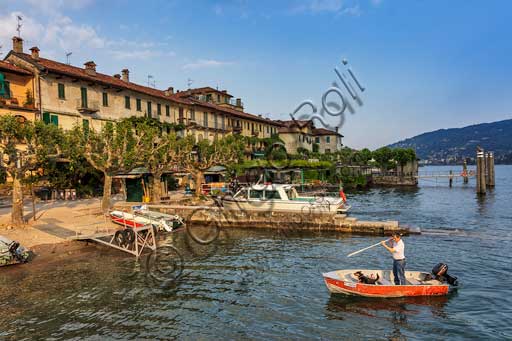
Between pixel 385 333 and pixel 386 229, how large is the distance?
14722mm

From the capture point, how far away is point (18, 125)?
23.4m

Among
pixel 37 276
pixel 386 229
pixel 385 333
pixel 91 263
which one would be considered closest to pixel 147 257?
pixel 91 263

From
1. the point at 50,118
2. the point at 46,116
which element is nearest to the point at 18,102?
the point at 46,116

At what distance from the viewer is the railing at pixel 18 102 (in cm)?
3553

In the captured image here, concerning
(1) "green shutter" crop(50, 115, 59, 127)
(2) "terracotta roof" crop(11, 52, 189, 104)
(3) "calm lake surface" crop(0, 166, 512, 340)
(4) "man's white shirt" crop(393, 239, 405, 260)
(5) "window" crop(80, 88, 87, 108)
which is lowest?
(3) "calm lake surface" crop(0, 166, 512, 340)

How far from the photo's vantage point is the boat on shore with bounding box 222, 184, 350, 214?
93.8 ft

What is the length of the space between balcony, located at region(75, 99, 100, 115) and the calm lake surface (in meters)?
25.3

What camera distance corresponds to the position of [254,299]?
14930 millimetres

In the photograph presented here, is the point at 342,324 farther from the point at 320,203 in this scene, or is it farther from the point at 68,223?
the point at 68,223

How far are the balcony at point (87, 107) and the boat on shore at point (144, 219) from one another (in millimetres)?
18451

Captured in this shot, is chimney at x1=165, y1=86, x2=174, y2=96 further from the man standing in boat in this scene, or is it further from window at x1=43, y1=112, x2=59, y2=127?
the man standing in boat

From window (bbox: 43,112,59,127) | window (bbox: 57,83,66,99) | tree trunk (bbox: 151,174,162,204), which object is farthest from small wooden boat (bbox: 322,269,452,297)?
window (bbox: 57,83,66,99)

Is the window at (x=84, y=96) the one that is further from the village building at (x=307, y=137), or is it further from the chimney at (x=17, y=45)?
the village building at (x=307, y=137)

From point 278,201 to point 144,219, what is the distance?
10191 mm
